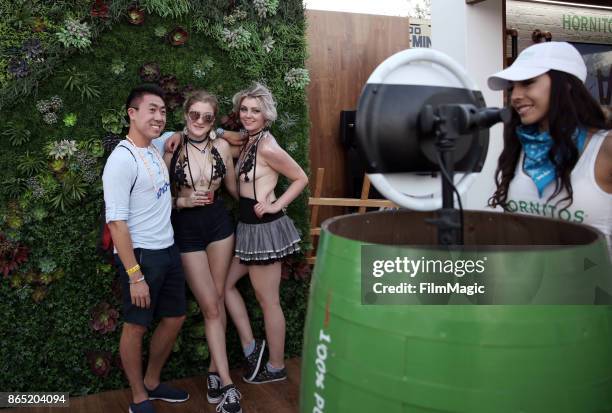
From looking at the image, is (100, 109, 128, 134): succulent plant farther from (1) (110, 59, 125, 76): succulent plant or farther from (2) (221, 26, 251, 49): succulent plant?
(2) (221, 26, 251, 49): succulent plant

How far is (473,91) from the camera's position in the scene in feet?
3.91

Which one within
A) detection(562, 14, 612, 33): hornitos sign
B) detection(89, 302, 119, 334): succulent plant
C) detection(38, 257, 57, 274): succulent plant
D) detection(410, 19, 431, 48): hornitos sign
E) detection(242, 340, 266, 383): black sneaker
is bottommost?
detection(242, 340, 266, 383): black sneaker

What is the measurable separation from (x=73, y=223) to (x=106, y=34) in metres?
1.07

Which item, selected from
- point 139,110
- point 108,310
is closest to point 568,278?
point 139,110

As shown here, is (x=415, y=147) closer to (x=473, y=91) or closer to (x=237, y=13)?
Answer: (x=473, y=91)

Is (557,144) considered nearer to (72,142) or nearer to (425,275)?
(425,275)

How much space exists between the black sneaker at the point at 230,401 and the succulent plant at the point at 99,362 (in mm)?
706

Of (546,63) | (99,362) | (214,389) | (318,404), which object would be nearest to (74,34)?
(99,362)

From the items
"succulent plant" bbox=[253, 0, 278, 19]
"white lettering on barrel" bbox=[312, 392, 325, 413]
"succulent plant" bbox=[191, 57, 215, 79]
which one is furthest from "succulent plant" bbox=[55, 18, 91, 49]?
"white lettering on barrel" bbox=[312, 392, 325, 413]

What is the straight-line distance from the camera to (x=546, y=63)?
4.70 ft

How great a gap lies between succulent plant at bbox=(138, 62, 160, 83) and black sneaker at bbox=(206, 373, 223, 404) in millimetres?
1720

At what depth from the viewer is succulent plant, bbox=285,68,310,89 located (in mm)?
3490

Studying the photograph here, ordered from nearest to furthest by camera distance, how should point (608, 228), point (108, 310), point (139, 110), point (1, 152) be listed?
point (608, 228)
point (139, 110)
point (1, 152)
point (108, 310)

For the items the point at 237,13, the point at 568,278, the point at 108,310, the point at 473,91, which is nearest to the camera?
the point at 568,278
